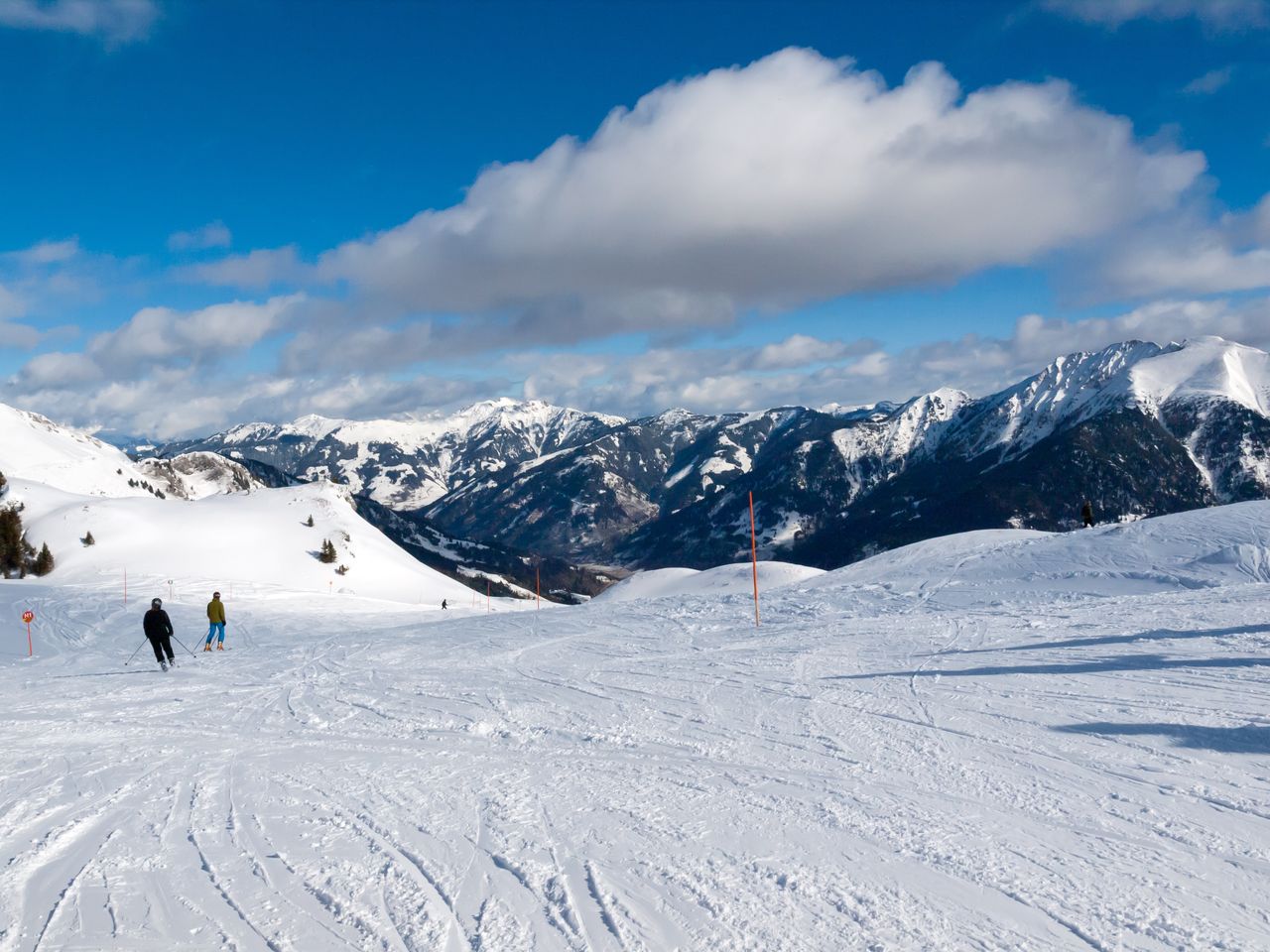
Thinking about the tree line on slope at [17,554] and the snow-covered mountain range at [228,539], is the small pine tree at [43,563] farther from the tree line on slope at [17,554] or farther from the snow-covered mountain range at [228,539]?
the snow-covered mountain range at [228,539]

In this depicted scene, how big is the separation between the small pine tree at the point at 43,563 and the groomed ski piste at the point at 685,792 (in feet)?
174

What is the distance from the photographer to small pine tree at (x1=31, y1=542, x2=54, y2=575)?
2431 inches

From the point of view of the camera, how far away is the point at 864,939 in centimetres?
491

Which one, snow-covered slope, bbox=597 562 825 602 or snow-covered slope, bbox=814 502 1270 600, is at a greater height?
snow-covered slope, bbox=814 502 1270 600

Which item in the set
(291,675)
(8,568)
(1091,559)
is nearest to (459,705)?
(291,675)

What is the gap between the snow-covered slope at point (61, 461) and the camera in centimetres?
14288

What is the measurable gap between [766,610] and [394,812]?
15.1 meters

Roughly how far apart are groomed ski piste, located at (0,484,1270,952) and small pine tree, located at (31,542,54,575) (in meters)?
53.1

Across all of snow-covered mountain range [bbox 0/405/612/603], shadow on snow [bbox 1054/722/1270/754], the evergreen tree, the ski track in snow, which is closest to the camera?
the ski track in snow

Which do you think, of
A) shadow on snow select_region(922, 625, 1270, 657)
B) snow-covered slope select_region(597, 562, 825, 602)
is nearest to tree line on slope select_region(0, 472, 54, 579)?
snow-covered slope select_region(597, 562, 825, 602)

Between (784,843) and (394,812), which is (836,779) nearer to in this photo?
(784,843)

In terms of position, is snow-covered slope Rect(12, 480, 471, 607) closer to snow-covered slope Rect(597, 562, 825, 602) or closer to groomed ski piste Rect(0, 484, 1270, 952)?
snow-covered slope Rect(597, 562, 825, 602)

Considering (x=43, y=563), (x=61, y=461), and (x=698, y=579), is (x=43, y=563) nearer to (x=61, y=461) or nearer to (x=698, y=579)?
(x=698, y=579)

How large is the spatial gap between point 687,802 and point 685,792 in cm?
27
